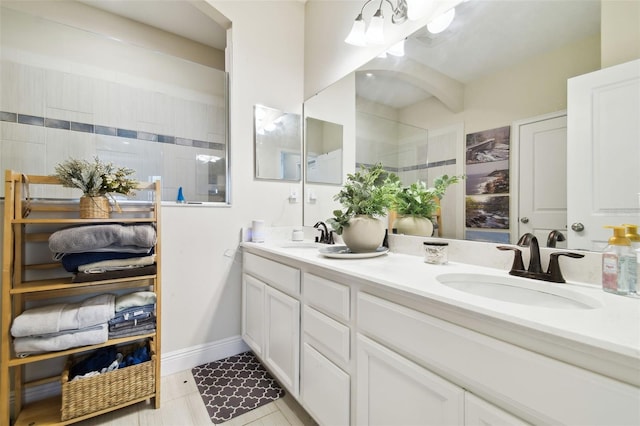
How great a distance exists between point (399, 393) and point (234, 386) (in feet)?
3.97

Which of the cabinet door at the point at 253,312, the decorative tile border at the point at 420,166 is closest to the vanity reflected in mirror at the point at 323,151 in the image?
the decorative tile border at the point at 420,166

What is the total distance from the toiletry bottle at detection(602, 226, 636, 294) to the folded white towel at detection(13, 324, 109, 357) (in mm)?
1989

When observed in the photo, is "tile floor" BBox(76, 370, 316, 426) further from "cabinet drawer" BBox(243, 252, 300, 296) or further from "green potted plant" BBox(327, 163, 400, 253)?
"green potted plant" BBox(327, 163, 400, 253)

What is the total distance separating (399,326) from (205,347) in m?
1.61

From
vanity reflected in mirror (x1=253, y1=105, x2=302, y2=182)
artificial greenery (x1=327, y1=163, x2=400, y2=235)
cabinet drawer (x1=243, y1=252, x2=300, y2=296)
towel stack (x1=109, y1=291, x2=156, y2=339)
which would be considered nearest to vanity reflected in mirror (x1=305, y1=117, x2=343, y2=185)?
vanity reflected in mirror (x1=253, y1=105, x2=302, y2=182)

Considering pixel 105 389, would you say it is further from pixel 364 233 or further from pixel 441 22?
pixel 441 22

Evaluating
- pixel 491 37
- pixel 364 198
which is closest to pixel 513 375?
pixel 364 198

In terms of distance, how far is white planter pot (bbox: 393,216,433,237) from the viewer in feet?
4.60

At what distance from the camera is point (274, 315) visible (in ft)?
5.03

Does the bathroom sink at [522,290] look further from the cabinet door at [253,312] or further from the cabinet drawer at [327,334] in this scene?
the cabinet door at [253,312]

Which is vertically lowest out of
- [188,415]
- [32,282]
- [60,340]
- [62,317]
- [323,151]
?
[188,415]

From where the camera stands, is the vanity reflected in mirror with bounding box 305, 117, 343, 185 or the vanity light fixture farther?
the vanity reflected in mirror with bounding box 305, 117, 343, 185

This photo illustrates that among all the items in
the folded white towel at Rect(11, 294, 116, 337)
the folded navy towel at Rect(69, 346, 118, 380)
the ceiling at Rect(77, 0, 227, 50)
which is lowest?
the folded navy towel at Rect(69, 346, 118, 380)

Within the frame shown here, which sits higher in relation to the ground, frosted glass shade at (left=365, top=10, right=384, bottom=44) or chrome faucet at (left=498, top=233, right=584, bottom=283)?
frosted glass shade at (left=365, top=10, right=384, bottom=44)
